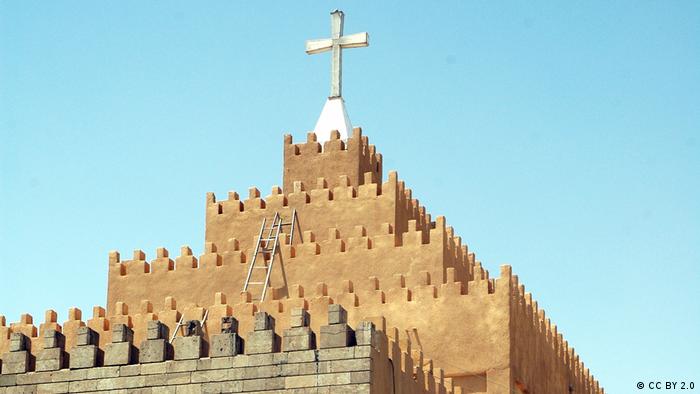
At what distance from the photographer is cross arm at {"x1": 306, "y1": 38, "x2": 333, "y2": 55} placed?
3744cm

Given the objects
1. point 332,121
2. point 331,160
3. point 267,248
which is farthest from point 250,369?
point 332,121

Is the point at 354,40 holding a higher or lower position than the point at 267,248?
higher

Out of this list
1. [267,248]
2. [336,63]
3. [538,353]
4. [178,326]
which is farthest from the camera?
[336,63]

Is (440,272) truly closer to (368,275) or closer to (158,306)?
(368,275)

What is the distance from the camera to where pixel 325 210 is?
1346 inches

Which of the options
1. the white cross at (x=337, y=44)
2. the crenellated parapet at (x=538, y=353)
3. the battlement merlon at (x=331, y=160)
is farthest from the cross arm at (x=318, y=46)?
the crenellated parapet at (x=538, y=353)

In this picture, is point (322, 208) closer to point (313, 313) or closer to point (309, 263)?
point (309, 263)

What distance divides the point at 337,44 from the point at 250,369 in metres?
14.4

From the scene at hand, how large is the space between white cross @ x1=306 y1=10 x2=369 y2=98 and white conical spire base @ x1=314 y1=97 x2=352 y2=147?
381mm

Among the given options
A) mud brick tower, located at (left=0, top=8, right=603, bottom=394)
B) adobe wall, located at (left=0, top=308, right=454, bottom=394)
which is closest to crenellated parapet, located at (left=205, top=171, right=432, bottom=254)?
mud brick tower, located at (left=0, top=8, right=603, bottom=394)

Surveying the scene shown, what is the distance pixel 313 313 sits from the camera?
30875mm

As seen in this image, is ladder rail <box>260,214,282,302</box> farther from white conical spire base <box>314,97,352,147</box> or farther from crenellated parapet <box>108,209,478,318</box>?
white conical spire base <box>314,97,352,147</box>

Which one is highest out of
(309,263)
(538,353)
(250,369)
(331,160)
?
(331,160)

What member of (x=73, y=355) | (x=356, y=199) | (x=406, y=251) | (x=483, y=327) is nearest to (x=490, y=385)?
(x=483, y=327)
